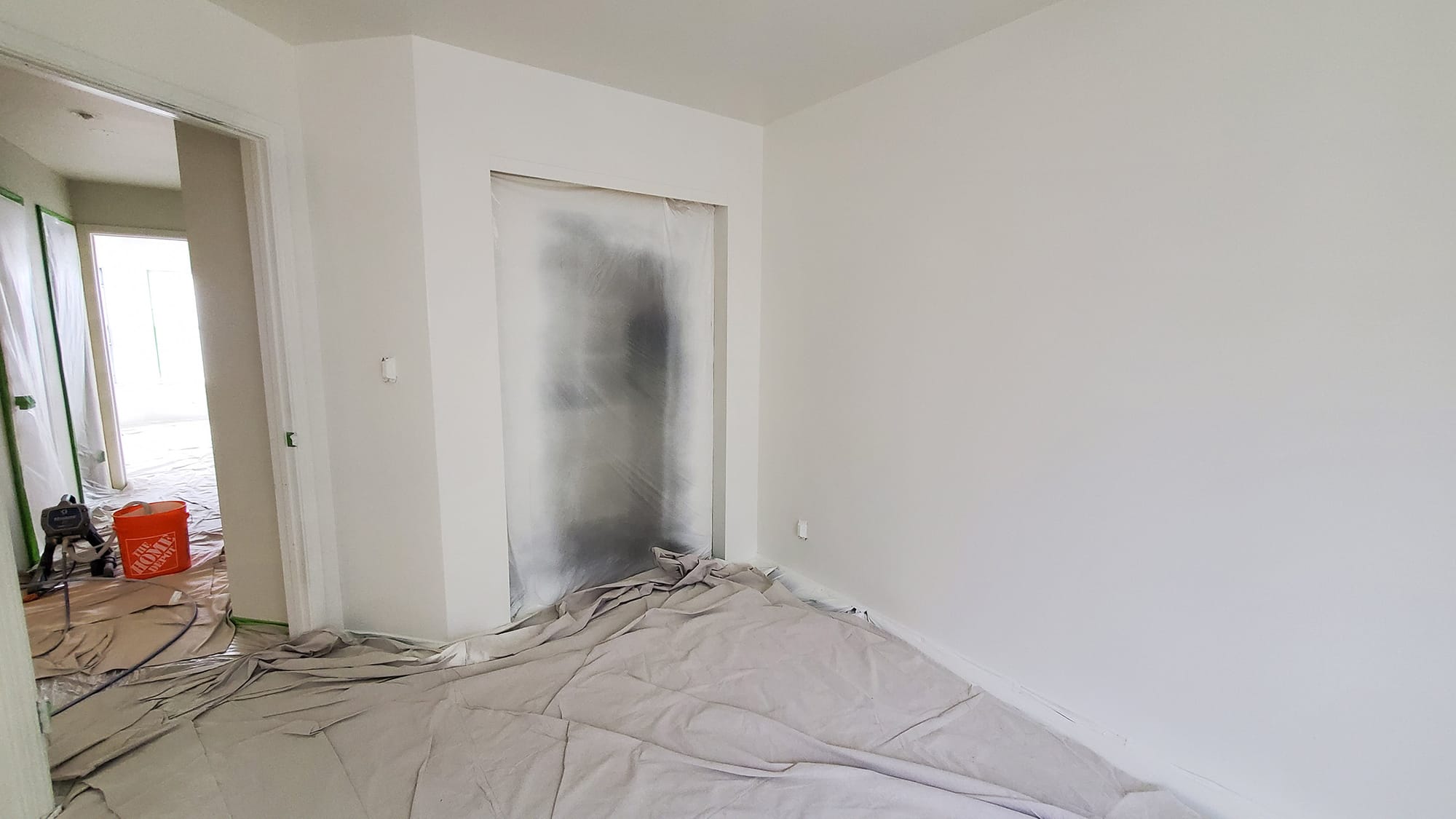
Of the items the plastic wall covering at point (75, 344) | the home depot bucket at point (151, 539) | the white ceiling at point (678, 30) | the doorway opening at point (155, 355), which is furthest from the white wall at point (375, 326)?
the doorway opening at point (155, 355)

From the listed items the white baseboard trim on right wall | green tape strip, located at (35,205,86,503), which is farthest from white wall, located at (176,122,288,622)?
the white baseboard trim on right wall

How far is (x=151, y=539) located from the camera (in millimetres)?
3125

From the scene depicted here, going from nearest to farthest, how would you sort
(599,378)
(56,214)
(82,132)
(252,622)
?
(252,622)
(599,378)
(82,132)
(56,214)

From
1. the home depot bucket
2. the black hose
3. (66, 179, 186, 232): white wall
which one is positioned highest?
(66, 179, 186, 232): white wall

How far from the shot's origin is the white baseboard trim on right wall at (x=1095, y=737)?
5.64ft

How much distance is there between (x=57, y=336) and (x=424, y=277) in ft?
11.7

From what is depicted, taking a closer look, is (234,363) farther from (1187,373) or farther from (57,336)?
(1187,373)

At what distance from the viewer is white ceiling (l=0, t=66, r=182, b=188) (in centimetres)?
270

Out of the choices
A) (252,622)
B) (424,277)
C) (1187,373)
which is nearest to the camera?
(1187,373)

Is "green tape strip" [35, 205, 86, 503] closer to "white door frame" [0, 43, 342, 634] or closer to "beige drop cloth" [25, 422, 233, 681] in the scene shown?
"beige drop cloth" [25, 422, 233, 681]

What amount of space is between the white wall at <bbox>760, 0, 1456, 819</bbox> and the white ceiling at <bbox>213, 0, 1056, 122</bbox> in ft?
0.63

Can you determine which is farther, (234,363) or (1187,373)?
(234,363)

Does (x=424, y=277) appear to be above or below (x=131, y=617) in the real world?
above

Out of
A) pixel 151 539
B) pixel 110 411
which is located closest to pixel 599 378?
pixel 151 539
